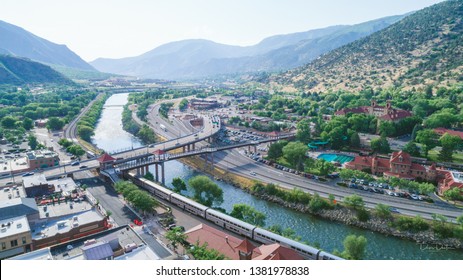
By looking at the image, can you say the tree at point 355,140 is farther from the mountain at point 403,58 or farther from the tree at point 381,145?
the mountain at point 403,58

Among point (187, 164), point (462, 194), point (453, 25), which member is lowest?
point (187, 164)

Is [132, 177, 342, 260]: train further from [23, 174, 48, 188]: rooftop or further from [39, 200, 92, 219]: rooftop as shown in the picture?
[23, 174, 48, 188]: rooftop

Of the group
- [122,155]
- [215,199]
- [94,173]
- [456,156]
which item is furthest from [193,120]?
[456,156]

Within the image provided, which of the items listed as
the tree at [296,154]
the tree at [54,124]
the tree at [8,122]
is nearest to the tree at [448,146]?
the tree at [296,154]

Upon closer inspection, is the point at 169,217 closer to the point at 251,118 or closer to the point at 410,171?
the point at 410,171

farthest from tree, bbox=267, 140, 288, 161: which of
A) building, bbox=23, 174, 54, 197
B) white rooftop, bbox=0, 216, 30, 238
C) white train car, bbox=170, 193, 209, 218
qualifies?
white rooftop, bbox=0, 216, 30, 238
